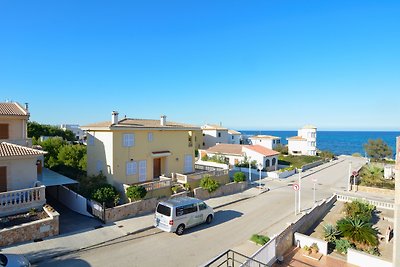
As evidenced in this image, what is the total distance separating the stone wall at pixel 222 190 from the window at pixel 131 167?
5386 mm

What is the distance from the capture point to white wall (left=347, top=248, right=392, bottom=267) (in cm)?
1265

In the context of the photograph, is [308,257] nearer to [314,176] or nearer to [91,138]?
[91,138]

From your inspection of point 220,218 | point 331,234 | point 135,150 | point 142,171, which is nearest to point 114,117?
point 135,150

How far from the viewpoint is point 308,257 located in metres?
14.1

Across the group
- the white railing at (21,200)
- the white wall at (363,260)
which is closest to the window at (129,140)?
the white railing at (21,200)

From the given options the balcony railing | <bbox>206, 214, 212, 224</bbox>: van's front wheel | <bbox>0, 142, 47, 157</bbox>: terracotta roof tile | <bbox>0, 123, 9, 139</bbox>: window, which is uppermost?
<bbox>0, 123, 9, 139</bbox>: window

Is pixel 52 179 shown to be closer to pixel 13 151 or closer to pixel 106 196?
pixel 13 151

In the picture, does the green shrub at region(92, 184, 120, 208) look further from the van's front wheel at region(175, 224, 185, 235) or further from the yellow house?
the van's front wheel at region(175, 224, 185, 235)

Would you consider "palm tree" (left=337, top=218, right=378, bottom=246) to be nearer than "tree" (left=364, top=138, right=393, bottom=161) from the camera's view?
Yes

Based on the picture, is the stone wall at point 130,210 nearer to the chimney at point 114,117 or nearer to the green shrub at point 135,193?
the green shrub at point 135,193

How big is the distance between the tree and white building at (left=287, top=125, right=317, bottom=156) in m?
11.4

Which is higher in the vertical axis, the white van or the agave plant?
the white van

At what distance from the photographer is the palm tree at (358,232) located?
15748mm

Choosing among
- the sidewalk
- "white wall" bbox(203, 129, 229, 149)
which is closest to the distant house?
"white wall" bbox(203, 129, 229, 149)
